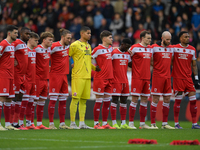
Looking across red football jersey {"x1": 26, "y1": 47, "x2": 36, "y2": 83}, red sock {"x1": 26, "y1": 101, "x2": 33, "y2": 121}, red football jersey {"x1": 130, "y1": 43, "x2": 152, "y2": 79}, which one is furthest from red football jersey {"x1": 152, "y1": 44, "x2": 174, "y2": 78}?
red sock {"x1": 26, "y1": 101, "x2": 33, "y2": 121}

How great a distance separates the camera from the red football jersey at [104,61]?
1161cm

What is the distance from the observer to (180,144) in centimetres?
754

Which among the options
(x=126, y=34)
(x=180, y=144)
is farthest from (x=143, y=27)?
(x=180, y=144)

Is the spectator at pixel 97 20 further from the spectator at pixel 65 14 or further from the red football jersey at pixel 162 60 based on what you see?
the red football jersey at pixel 162 60

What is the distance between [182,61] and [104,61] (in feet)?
7.83

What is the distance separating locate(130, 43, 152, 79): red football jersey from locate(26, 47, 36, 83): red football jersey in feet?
9.53

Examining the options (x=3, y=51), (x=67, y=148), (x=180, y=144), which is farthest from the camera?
(x=3, y=51)

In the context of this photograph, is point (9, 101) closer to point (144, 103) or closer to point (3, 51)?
point (3, 51)

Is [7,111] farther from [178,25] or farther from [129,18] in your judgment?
[129,18]

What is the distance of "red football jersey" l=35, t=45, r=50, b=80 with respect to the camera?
452 inches

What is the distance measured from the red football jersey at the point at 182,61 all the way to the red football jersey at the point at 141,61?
34.1 inches

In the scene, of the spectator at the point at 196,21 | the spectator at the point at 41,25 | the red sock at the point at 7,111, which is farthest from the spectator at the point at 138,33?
the red sock at the point at 7,111

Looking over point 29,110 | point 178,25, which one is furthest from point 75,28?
point 29,110

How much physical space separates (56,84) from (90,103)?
5.87m
